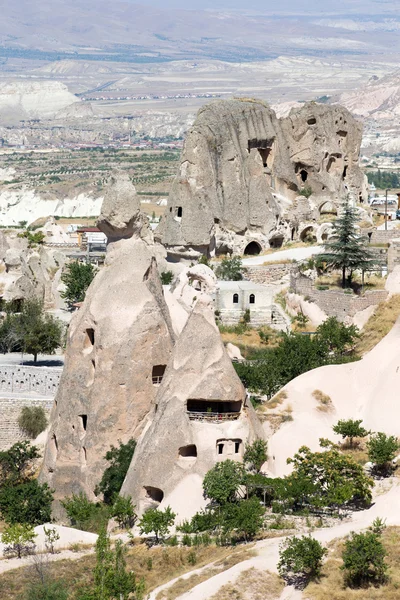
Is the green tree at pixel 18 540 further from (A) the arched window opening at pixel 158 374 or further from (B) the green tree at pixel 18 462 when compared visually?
(B) the green tree at pixel 18 462

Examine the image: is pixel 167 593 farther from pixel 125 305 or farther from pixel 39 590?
pixel 125 305

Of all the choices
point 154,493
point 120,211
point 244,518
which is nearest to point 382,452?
point 244,518

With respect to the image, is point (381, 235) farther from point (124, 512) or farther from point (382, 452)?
point (124, 512)

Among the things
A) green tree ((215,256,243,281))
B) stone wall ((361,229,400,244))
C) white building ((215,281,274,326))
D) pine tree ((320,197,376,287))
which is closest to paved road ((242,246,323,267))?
green tree ((215,256,243,281))

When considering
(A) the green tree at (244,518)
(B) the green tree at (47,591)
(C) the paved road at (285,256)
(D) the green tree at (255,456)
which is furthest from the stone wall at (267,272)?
(B) the green tree at (47,591)

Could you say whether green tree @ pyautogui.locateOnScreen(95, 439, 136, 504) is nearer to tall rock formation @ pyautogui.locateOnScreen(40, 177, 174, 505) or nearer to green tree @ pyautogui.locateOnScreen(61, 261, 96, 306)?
tall rock formation @ pyautogui.locateOnScreen(40, 177, 174, 505)

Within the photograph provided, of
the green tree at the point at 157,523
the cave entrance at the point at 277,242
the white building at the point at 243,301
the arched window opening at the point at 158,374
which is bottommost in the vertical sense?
the green tree at the point at 157,523
